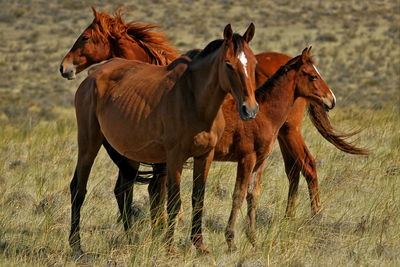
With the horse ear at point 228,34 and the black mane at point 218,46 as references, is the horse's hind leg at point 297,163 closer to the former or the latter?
the black mane at point 218,46

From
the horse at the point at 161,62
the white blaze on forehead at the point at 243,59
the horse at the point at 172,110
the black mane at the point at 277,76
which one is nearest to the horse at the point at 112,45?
the horse at the point at 161,62

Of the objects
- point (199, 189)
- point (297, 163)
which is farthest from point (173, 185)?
point (297, 163)

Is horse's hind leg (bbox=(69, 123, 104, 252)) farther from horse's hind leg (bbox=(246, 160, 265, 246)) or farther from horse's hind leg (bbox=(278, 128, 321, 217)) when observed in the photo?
horse's hind leg (bbox=(278, 128, 321, 217))

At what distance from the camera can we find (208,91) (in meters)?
5.04

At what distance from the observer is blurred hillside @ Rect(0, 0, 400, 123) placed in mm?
21672

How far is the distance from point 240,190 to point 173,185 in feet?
2.83

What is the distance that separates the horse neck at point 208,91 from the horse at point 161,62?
5.05ft

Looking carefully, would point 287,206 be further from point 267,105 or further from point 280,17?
point 280,17

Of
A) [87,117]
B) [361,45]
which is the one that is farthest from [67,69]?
[361,45]

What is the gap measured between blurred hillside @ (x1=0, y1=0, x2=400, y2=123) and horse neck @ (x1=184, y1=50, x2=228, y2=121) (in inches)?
468

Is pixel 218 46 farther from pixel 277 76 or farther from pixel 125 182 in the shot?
pixel 125 182

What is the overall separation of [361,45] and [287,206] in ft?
83.4

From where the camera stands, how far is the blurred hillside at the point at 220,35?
21.7 m

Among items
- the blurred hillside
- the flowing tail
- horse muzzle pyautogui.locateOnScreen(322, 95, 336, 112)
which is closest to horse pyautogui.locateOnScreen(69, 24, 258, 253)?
A: horse muzzle pyautogui.locateOnScreen(322, 95, 336, 112)
